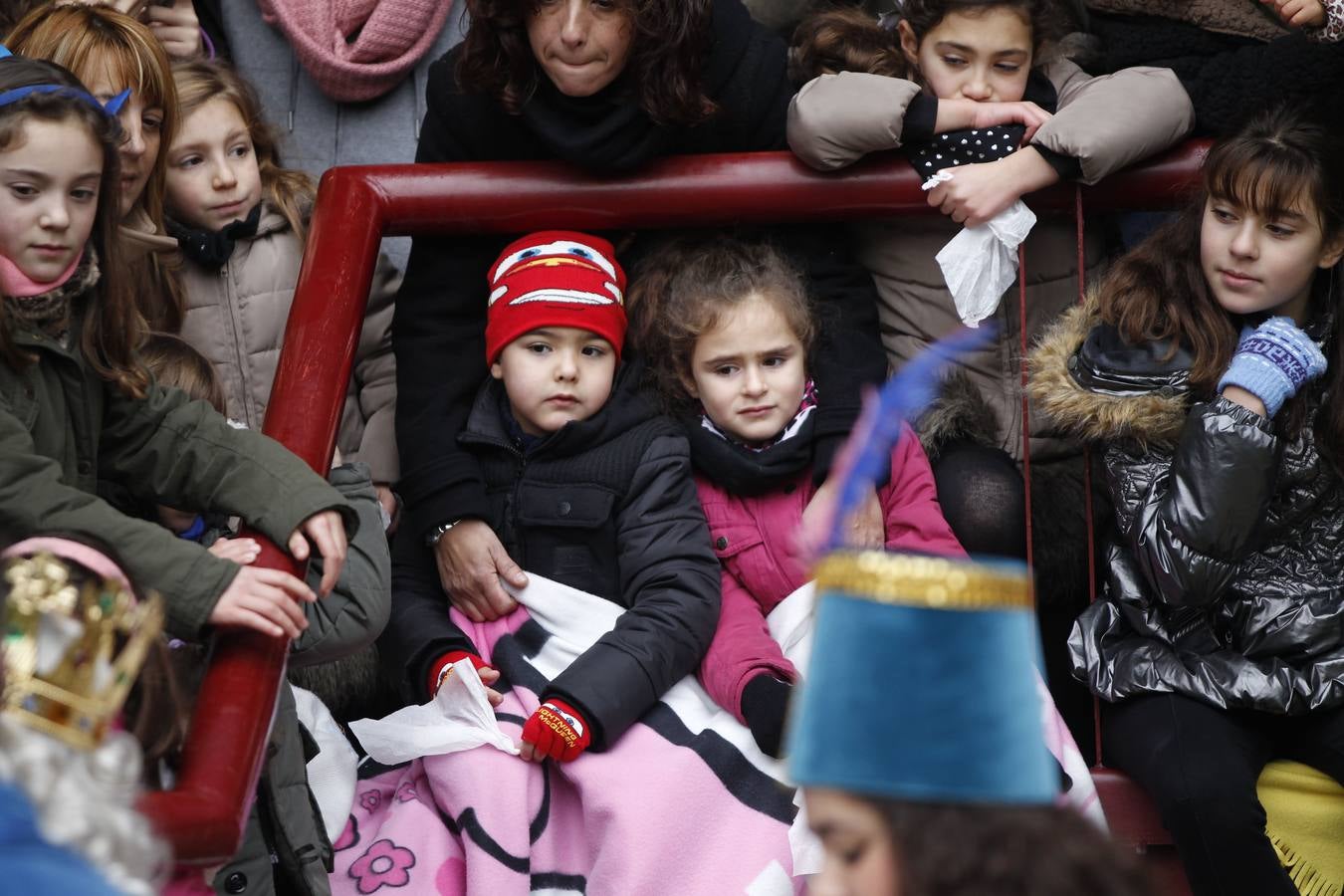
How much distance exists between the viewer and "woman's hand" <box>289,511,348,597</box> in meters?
2.39

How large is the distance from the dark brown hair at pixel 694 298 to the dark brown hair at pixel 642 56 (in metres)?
0.26

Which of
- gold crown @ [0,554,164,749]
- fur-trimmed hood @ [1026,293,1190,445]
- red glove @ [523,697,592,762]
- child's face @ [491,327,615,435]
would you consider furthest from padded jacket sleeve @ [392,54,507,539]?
gold crown @ [0,554,164,749]

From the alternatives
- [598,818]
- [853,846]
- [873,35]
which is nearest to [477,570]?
[598,818]

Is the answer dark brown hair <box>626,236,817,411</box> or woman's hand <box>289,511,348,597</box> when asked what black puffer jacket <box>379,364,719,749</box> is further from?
woman's hand <box>289,511,348,597</box>

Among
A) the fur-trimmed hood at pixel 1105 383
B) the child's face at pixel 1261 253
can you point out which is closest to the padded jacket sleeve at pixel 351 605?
the fur-trimmed hood at pixel 1105 383

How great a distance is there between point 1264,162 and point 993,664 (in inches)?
65.9

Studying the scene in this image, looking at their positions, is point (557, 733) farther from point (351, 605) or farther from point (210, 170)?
point (210, 170)

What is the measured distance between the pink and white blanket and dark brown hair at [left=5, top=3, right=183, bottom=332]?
0.93 meters

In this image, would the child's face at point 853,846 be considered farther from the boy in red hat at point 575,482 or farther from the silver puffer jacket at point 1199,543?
the silver puffer jacket at point 1199,543

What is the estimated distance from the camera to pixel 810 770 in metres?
1.41

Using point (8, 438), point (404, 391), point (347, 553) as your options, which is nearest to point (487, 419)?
point (404, 391)

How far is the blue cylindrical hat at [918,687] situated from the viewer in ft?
4.51

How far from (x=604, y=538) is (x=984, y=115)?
3.33 feet

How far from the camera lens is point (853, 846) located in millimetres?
1414
